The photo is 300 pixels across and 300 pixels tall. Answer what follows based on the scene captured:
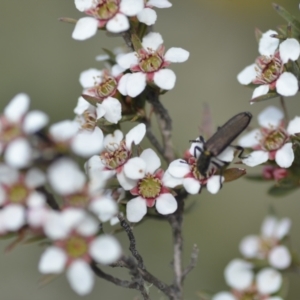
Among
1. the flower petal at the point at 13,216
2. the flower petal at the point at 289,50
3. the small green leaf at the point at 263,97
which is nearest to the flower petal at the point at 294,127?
the small green leaf at the point at 263,97

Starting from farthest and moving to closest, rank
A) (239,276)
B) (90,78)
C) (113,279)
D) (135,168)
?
(90,78)
(239,276)
(135,168)
(113,279)

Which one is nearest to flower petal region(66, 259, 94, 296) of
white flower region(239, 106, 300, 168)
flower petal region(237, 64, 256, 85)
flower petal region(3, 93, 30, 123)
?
flower petal region(3, 93, 30, 123)

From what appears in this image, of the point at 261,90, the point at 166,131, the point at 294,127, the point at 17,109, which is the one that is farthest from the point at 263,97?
the point at 17,109

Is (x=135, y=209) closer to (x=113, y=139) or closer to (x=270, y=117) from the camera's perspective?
(x=113, y=139)

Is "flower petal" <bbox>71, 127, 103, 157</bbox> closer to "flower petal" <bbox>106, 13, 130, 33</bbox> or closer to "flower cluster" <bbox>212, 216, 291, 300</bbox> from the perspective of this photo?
"flower petal" <bbox>106, 13, 130, 33</bbox>

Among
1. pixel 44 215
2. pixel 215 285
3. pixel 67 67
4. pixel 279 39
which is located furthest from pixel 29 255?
pixel 44 215
